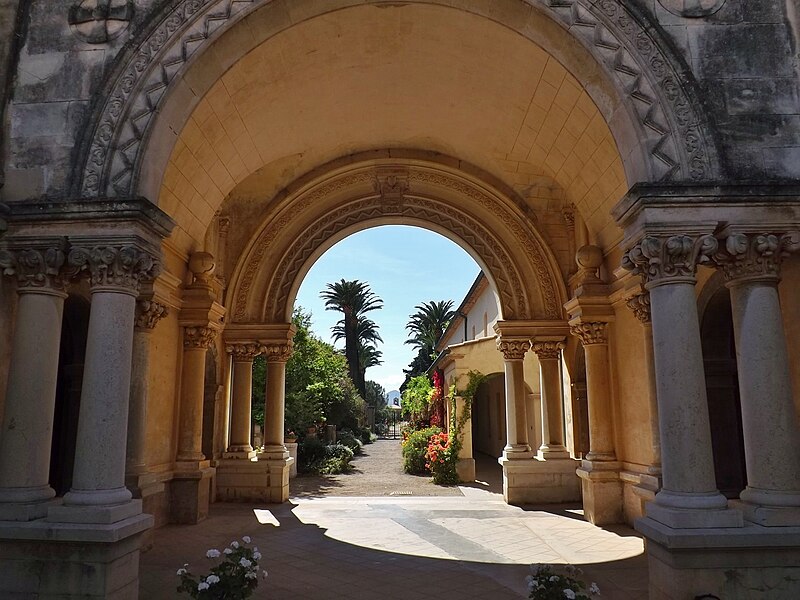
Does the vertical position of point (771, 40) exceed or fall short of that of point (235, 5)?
it falls short

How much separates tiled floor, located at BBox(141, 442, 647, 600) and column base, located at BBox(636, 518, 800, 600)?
3.09 feet

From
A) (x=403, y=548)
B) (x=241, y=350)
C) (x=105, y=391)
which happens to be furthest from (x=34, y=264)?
(x=241, y=350)

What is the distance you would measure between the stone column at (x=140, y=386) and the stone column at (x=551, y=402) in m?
7.10

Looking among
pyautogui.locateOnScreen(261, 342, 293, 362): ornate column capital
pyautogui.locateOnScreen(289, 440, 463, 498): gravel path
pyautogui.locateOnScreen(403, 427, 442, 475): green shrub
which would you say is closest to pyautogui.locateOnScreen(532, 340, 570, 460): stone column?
pyautogui.locateOnScreen(289, 440, 463, 498): gravel path

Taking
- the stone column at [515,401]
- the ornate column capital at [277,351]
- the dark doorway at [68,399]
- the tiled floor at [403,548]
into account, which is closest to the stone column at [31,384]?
the tiled floor at [403,548]

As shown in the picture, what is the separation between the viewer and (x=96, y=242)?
219 inches

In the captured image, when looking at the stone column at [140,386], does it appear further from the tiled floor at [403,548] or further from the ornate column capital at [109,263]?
the ornate column capital at [109,263]

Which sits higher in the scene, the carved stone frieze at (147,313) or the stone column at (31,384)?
the carved stone frieze at (147,313)

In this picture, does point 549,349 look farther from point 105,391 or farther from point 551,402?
point 105,391

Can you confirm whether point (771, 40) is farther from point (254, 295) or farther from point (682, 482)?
point (254, 295)

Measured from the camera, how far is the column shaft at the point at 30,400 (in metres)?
5.37

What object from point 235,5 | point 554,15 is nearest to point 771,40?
point 554,15

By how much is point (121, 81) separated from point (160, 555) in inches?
218

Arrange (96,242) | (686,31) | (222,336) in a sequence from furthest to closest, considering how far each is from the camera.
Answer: (222,336)
(686,31)
(96,242)
